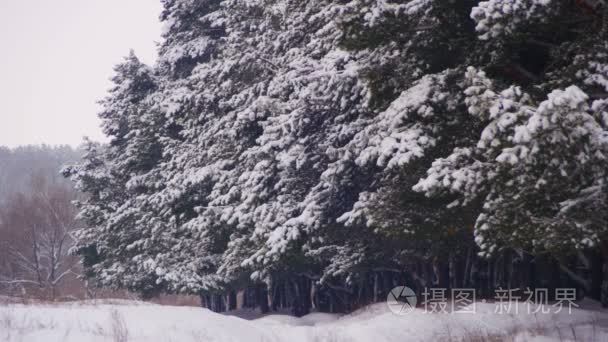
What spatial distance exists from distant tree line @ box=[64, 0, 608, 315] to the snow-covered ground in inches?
52.2

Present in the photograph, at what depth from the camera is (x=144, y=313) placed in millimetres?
9727

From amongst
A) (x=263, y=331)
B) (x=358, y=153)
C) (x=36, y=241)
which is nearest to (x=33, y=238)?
(x=36, y=241)

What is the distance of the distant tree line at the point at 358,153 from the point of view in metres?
8.03

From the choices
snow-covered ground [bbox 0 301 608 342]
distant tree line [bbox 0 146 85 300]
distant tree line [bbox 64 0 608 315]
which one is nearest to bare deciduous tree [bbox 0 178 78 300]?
distant tree line [bbox 0 146 85 300]

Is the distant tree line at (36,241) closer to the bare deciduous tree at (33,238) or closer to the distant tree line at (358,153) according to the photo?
the bare deciduous tree at (33,238)

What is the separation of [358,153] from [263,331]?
193 inches

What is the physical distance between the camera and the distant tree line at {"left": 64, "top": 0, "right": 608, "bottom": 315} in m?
8.03

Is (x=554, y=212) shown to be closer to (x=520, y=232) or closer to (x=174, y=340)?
(x=520, y=232)

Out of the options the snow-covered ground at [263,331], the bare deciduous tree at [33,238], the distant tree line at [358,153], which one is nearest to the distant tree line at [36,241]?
the bare deciduous tree at [33,238]

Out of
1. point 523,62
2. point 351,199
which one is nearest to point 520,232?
point 523,62

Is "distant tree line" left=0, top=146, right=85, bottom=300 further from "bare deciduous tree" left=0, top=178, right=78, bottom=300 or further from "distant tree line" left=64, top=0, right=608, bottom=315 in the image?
"distant tree line" left=64, top=0, right=608, bottom=315

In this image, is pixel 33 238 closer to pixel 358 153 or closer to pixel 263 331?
pixel 358 153

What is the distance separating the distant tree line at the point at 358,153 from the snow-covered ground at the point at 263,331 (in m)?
1.33

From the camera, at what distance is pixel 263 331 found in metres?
10.6
